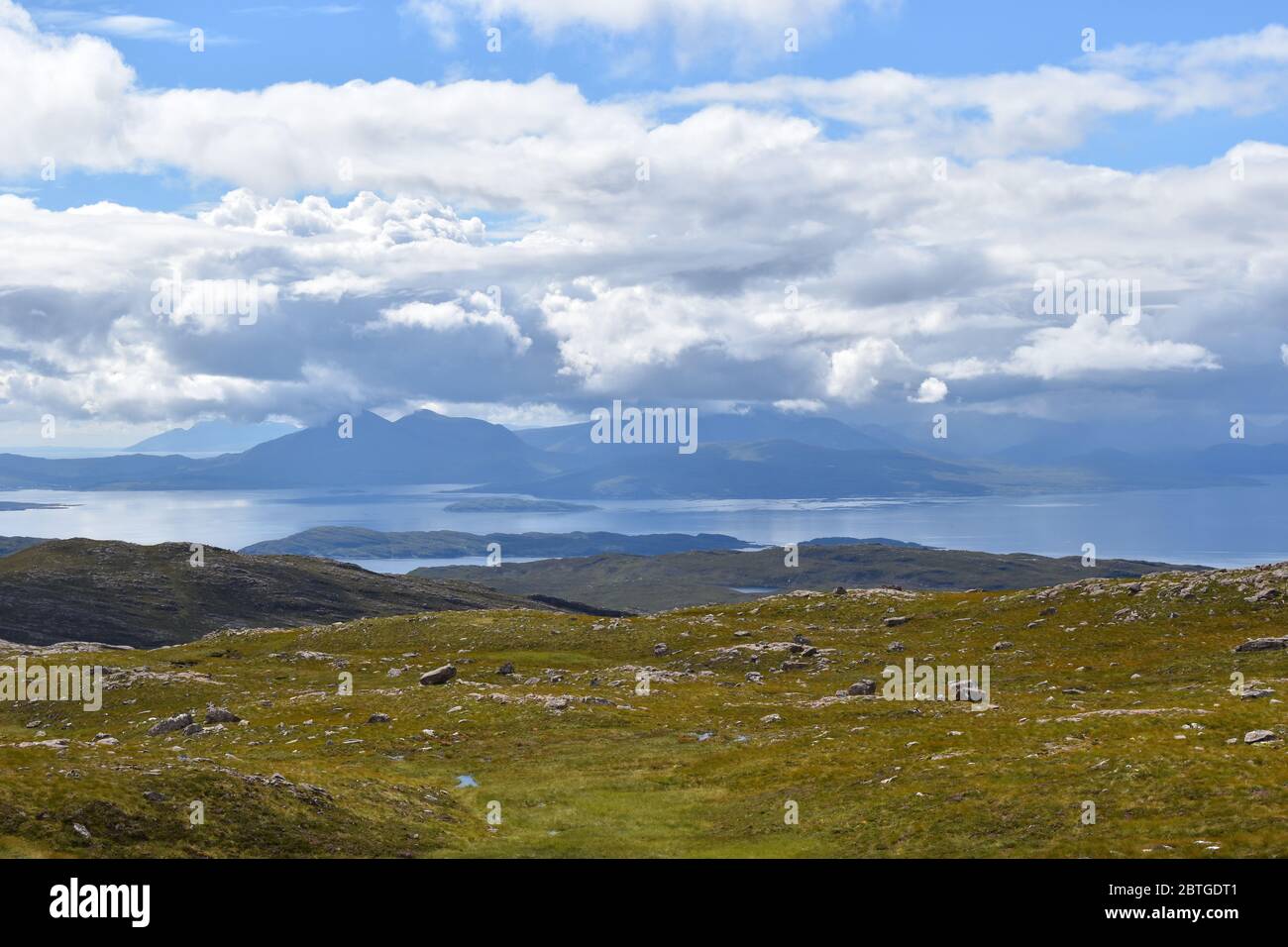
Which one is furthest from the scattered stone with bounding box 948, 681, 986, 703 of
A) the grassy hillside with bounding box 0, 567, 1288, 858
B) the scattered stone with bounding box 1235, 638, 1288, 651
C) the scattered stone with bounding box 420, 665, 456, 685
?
the scattered stone with bounding box 420, 665, 456, 685

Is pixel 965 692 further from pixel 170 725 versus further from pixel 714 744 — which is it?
pixel 170 725

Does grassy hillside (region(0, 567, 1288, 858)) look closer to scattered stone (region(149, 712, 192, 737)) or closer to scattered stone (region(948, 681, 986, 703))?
scattered stone (region(149, 712, 192, 737))

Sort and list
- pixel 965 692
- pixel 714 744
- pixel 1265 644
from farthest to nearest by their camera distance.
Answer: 1. pixel 1265 644
2. pixel 965 692
3. pixel 714 744

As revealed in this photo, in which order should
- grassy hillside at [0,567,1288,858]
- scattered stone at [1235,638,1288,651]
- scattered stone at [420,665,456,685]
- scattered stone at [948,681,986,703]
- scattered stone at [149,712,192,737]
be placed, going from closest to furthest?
grassy hillside at [0,567,1288,858] → scattered stone at [948,681,986,703] → scattered stone at [149,712,192,737] → scattered stone at [1235,638,1288,651] → scattered stone at [420,665,456,685]

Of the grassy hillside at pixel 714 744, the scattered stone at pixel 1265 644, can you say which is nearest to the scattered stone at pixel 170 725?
the grassy hillside at pixel 714 744

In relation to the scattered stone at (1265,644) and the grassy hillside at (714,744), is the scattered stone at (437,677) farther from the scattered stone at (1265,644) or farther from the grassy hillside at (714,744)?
the scattered stone at (1265,644)

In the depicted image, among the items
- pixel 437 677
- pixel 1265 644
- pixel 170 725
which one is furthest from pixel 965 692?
pixel 170 725

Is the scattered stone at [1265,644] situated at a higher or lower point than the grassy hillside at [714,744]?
higher

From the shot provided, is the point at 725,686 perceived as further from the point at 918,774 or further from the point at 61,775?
the point at 61,775

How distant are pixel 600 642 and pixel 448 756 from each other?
144ft

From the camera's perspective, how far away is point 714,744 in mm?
52594

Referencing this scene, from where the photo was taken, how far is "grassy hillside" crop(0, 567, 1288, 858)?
101 ft

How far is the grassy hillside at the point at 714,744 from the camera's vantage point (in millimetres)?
30750
